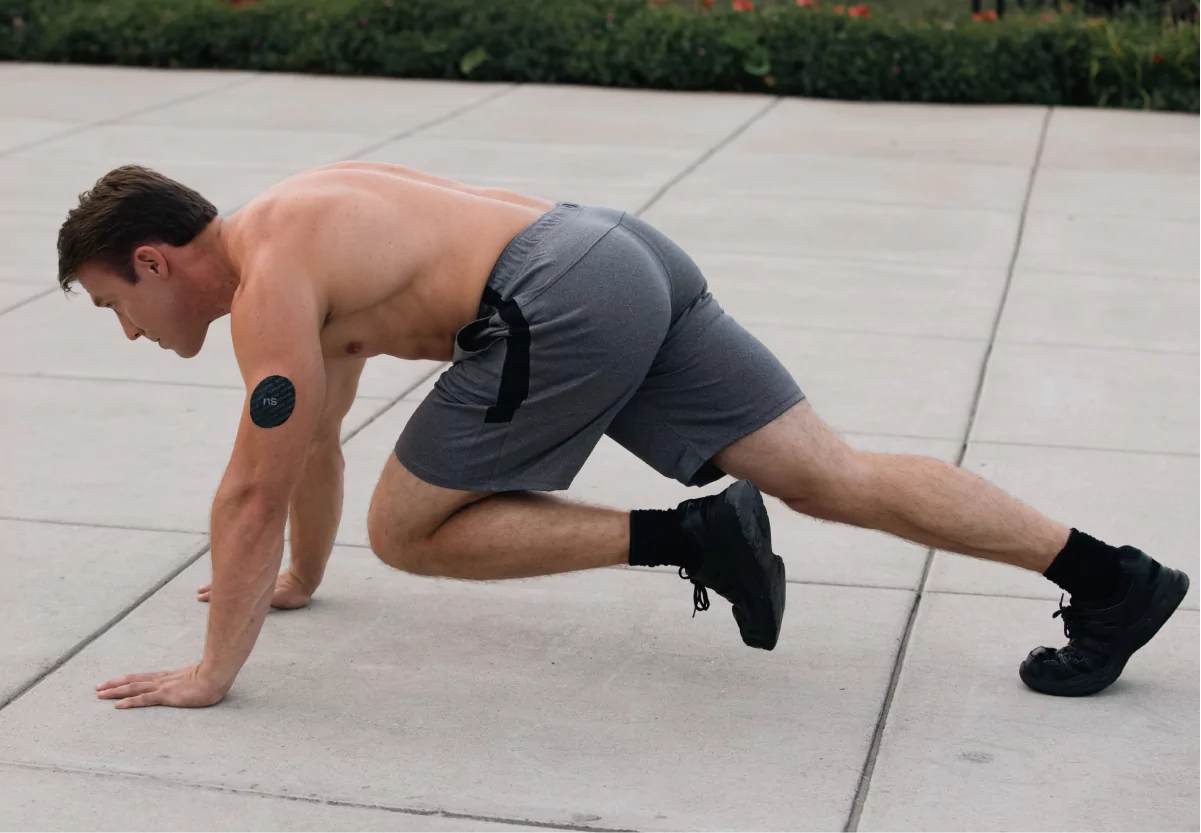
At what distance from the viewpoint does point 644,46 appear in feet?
40.0

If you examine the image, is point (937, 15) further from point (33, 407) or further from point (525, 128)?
point (33, 407)

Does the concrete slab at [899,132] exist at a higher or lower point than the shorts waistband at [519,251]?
lower

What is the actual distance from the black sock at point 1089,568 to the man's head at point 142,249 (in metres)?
1.84

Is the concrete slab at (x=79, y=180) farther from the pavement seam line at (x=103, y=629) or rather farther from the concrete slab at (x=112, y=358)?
the pavement seam line at (x=103, y=629)

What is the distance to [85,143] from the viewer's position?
9766 mm

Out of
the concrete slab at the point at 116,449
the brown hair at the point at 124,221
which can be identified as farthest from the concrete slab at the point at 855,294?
the brown hair at the point at 124,221

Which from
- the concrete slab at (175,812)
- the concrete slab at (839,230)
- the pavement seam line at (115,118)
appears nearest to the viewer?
the concrete slab at (175,812)

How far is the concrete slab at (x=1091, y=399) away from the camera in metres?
5.37

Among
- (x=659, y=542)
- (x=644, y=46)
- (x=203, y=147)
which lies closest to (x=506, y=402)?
(x=659, y=542)

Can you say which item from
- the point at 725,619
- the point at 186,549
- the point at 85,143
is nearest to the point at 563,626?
the point at 725,619

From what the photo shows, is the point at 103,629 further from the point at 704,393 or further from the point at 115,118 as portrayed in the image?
the point at 115,118

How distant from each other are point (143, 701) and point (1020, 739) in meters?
1.79

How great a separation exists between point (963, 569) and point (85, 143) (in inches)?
275

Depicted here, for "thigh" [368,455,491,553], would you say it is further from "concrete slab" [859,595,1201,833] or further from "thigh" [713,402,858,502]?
"concrete slab" [859,595,1201,833]
